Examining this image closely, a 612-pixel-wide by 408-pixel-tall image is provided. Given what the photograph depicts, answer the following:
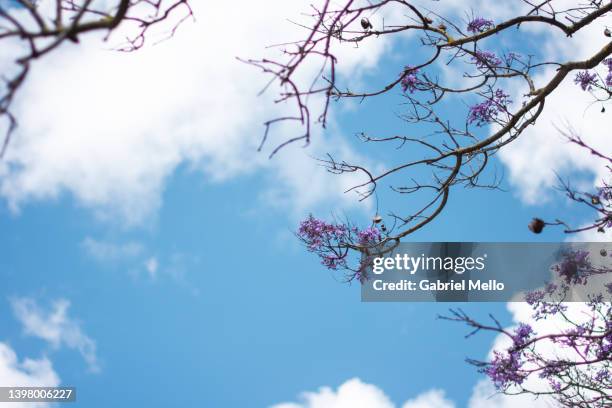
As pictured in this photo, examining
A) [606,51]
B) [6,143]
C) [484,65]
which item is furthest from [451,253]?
[6,143]

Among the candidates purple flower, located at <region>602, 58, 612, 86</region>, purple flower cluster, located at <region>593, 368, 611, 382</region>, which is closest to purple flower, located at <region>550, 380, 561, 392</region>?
purple flower cluster, located at <region>593, 368, 611, 382</region>

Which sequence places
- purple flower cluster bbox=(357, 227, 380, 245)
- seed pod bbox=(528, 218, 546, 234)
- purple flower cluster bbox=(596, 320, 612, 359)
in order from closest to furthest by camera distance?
seed pod bbox=(528, 218, 546, 234), purple flower cluster bbox=(596, 320, 612, 359), purple flower cluster bbox=(357, 227, 380, 245)

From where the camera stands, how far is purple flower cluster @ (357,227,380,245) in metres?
4.61

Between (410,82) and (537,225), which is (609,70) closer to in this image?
(410,82)

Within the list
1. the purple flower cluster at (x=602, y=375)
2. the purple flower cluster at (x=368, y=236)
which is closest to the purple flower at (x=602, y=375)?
the purple flower cluster at (x=602, y=375)

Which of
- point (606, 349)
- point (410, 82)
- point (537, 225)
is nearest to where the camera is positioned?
point (537, 225)

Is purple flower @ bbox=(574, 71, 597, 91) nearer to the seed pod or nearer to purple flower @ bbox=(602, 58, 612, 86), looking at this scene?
purple flower @ bbox=(602, 58, 612, 86)

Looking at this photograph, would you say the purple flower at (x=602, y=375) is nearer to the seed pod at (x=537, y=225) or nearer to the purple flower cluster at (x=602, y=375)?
the purple flower cluster at (x=602, y=375)

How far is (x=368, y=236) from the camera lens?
4625 mm

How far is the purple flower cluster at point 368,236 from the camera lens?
15.1ft

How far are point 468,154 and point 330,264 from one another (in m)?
1.19

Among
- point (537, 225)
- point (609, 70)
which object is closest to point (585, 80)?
point (609, 70)

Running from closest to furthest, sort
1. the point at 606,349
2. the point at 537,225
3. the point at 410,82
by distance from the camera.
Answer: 1. the point at 537,225
2. the point at 606,349
3. the point at 410,82

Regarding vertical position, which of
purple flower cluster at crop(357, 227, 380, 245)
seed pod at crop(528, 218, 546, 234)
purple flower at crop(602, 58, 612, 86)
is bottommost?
seed pod at crop(528, 218, 546, 234)
